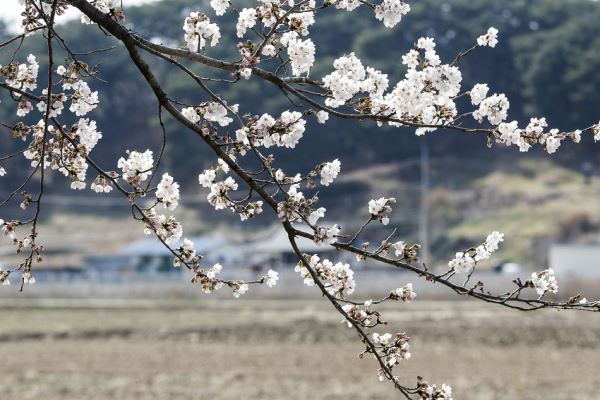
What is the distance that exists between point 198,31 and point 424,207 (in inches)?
2038

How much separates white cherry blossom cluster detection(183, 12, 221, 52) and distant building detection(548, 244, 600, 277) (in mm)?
39934

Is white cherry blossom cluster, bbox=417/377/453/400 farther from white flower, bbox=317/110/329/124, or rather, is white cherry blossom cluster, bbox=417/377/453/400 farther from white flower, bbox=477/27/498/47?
white flower, bbox=477/27/498/47

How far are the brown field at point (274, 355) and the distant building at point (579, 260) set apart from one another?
33.6 ft

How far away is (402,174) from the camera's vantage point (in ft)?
213

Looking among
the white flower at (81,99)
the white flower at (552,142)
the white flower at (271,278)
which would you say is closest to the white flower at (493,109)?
the white flower at (552,142)

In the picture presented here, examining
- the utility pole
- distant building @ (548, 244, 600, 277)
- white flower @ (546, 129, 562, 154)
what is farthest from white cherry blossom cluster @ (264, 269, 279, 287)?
the utility pole

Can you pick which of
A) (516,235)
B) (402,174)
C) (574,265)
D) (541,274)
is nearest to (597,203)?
(516,235)

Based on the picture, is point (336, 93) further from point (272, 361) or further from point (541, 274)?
point (272, 361)

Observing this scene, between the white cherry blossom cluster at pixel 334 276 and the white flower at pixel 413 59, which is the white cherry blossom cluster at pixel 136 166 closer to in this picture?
the white cherry blossom cluster at pixel 334 276

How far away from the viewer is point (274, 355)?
68.1 feet

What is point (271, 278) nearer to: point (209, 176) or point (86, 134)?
point (209, 176)

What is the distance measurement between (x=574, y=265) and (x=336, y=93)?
40.8m

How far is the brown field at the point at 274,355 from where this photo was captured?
1568 centimetres

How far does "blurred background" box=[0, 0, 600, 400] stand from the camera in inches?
712
